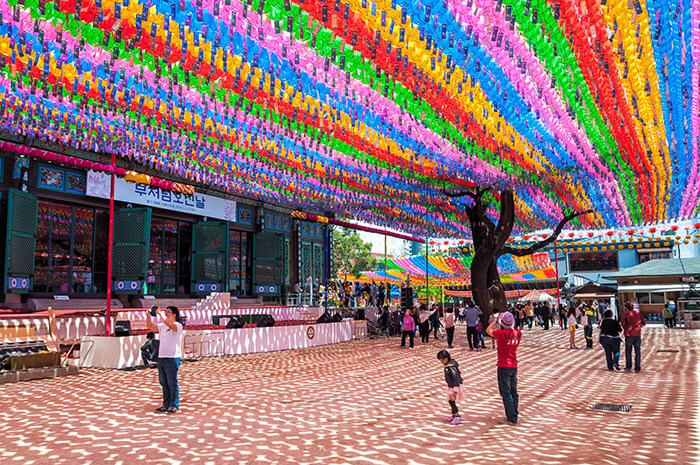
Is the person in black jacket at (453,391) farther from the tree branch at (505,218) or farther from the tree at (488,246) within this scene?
the tree branch at (505,218)

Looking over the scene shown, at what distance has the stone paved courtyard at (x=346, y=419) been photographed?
16.8 ft

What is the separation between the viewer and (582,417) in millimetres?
6902

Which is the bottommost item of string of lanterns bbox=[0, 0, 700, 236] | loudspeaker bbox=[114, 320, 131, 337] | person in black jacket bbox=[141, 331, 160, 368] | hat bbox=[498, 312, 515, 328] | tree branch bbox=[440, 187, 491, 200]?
person in black jacket bbox=[141, 331, 160, 368]

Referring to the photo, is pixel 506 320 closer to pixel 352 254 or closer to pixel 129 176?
pixel 129 176

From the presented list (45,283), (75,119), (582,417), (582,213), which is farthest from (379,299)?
(582,417)

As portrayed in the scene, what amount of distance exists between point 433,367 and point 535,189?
9440 millimetres

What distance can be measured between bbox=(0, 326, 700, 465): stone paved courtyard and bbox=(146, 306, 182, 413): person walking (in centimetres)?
26

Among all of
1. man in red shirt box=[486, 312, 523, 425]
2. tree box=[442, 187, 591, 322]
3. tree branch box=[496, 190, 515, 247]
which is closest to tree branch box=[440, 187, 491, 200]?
tree box=[442, 187, 591, 322]

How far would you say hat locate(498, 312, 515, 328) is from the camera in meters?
6.88

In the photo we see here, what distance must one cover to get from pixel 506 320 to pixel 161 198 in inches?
640

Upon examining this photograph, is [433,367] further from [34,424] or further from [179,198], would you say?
[179,198]

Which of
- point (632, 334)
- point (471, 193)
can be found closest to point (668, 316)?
point (471, 193)

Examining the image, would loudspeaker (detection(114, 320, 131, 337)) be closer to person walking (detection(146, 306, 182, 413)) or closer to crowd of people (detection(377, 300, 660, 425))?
person walking (detection(146, 306, 182, 413))

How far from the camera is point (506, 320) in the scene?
273 inches
